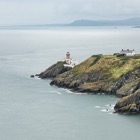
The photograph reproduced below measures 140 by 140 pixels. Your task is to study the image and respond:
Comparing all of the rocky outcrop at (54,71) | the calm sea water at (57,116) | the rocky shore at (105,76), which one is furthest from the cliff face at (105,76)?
the rocky outcrop at (54,71)

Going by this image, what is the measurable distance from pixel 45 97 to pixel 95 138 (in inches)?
1513

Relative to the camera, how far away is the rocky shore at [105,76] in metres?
121

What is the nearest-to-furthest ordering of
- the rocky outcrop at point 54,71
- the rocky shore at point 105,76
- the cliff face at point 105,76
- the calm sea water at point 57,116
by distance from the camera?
the calm sea water at point 57,116, the rocky shore at point 105,76, the cliff face at point 105,76, the rocky outcrop at point 54,71

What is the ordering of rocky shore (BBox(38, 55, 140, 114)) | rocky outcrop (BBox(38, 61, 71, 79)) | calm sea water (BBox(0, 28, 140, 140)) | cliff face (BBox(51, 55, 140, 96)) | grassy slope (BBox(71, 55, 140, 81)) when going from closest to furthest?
calm sea water (BBox(0, 28, 140, 140))
rocky shore (BBox(38, 55, 140, 114))
cliff face (BBox(51, 55, 140, 96))
grassy slope (BBox(71, 55, 140, 81))
rocky outcrop (BBox(38, 61, 71, 79))

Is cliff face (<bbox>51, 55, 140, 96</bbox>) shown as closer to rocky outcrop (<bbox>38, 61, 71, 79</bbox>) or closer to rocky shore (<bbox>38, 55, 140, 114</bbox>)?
rocky shore (<bbox>38, 55, 140, 114</bbox>)

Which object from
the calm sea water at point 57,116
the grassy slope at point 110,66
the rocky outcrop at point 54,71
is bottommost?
the calm sea water at point 57,116

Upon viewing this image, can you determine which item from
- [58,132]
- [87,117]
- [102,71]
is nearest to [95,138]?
[58,132]

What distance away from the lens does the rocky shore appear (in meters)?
121

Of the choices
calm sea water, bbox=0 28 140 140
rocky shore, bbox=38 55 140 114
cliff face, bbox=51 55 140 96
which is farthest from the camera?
cliff face, bbox=51 55 140 96

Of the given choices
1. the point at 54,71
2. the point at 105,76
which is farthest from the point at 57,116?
the point at 54,71

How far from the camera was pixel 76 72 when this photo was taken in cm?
13788

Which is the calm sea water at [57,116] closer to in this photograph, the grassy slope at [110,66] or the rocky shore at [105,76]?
the rocky shore at [105,76]

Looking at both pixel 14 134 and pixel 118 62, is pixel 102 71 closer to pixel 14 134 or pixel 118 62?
pixel 118 62

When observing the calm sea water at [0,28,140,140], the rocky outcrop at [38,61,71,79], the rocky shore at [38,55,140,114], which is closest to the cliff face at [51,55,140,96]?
the rocky shore at [38,55,140,114]
